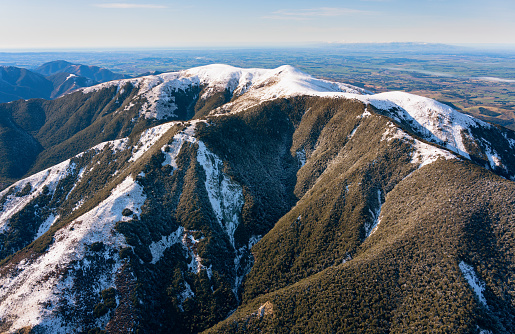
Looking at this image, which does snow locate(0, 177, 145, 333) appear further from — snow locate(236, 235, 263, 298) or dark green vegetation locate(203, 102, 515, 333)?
dark green vegetation locate(203, 102, 515, 333)

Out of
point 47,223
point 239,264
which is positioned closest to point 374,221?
point 239,264

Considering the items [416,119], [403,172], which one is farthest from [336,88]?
[403,172]

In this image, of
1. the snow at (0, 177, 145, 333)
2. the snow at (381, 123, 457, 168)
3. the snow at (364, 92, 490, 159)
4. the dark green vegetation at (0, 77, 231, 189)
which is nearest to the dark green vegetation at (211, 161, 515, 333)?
the snow at (381, 123, 457, 168)

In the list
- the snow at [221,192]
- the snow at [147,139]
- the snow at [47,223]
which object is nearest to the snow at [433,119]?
the snow at [221,192]

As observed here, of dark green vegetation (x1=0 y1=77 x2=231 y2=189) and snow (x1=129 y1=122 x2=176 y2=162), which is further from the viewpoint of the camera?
dark green vegetation (x1=0 y1=77 x2=231 y2=189)

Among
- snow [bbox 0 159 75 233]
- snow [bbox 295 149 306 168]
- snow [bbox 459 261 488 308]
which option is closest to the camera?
snow [bbox 459 261 488 308]

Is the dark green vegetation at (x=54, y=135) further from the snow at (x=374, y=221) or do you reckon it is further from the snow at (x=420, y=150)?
the snow at (x=420, y=150)

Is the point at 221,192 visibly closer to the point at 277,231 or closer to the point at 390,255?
the point at 277,231

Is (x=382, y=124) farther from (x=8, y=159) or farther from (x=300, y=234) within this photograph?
(x=8, y=159)
